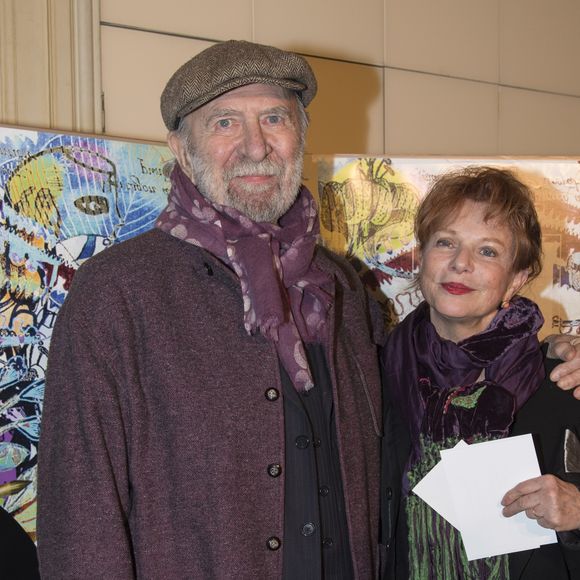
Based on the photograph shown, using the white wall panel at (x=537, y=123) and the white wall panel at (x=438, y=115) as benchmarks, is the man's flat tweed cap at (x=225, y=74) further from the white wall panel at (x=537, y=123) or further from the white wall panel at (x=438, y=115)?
the white wall panel at (x=537, y=123)

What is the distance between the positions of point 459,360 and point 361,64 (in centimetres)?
190

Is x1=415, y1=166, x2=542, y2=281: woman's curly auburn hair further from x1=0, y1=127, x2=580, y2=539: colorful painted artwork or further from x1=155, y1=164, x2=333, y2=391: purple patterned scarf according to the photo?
x1=0, y1=127, x2=580, y2=539: colorful painted artwork

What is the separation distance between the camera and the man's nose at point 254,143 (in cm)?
171


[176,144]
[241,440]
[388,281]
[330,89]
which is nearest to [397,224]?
[388,281]

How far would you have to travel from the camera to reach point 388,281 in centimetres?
272

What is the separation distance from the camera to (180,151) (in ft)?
5.96

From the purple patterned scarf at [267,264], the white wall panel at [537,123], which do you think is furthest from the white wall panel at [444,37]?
the purple patterned scarf at [267,264]

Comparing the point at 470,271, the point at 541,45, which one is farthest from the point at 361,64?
the point at 470,271

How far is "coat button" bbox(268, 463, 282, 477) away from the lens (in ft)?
5.24

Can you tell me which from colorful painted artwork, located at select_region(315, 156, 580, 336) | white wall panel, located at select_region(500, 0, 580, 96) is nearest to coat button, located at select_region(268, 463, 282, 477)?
colorful painted artwork, located at select_region(315, 156, 580, 336)

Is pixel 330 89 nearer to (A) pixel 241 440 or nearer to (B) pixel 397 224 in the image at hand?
(B) pixel 397 224

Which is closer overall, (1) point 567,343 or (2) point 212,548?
(2) point 212,548

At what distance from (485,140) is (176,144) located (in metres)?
2.41

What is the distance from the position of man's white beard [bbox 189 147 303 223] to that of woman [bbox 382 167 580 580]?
0.46 metres
